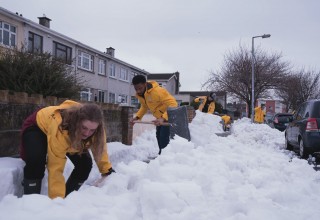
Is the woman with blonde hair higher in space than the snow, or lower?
higher

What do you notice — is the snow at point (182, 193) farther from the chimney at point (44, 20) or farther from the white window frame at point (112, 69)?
the white window frame at point (112, 69)

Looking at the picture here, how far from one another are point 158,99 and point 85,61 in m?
22.6

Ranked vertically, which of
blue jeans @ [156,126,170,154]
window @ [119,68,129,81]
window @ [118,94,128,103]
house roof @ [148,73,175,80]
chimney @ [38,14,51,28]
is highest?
chimney @ [38,14,51,28]

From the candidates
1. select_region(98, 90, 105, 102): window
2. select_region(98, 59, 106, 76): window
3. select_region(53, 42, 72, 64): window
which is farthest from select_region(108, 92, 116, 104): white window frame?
select_region(53, 42, 72, 64): window

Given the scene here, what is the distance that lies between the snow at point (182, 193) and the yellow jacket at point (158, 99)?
184cm

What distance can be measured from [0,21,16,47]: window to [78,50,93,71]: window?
23.7 feet

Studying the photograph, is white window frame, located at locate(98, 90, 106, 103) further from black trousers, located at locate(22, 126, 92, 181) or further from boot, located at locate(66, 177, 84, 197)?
black trousers, located at locate(22, 126, 92, 181)

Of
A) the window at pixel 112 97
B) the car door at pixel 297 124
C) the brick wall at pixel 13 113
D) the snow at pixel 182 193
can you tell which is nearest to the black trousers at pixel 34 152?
the snow at pixel 182 193

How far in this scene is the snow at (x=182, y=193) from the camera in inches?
93.2

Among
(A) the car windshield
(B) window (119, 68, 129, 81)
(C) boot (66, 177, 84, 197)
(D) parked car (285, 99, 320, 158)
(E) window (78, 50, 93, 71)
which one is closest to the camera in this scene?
(C) boot (66, 177, 84, 197)

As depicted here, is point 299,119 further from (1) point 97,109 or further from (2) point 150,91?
(1) point 97,109

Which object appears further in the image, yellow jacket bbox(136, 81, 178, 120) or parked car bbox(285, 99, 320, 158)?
parked car bbox(285, 99, 320, 158)

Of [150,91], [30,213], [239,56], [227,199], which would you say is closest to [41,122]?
[30,213]

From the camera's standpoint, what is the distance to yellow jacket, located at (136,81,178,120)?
19.7ft
